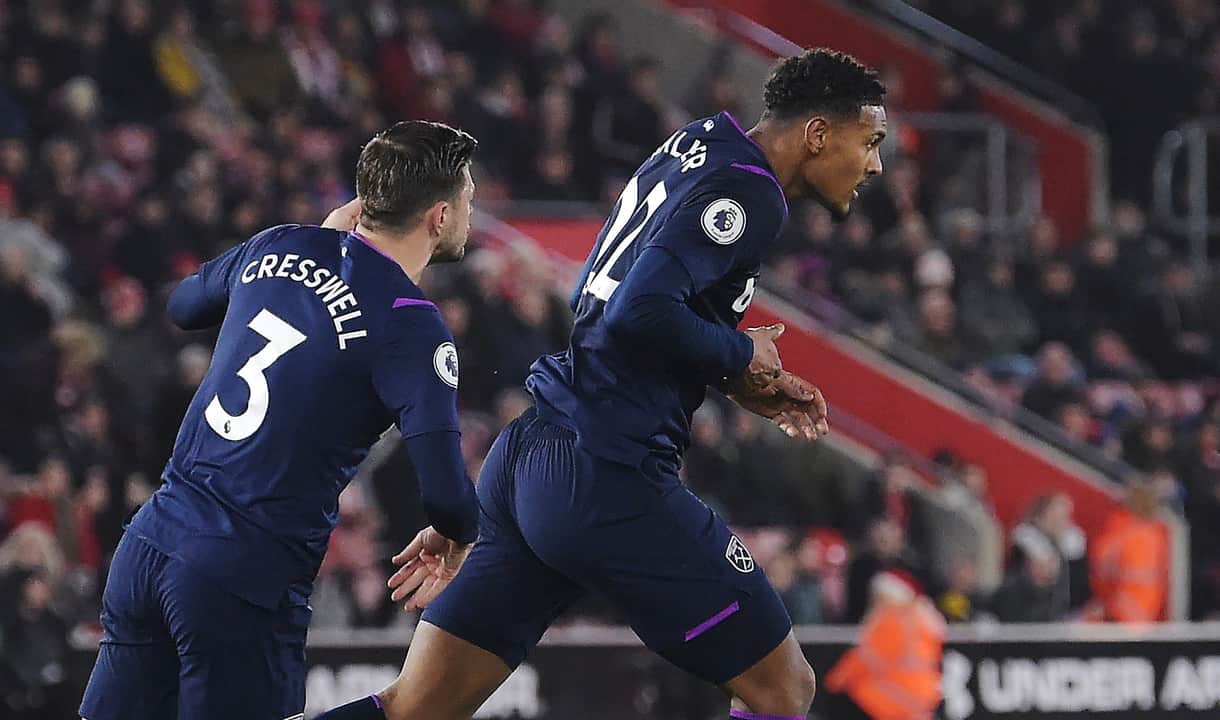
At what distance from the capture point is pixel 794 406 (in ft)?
16.2

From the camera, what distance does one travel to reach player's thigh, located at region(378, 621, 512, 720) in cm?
505

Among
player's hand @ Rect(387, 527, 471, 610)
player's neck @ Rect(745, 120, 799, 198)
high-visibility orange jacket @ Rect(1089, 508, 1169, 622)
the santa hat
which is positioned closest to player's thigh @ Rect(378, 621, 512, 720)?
player's hand @ Rect(387, 527, 471, 610)

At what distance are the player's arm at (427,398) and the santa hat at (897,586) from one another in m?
6.68

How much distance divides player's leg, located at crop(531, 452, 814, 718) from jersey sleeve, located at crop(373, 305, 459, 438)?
567 millimetres

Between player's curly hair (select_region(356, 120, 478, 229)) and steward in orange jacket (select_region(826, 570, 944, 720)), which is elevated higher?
player's curly hair (select_region(356, 120, 478, 229))

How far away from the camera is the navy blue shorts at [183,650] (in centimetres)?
439

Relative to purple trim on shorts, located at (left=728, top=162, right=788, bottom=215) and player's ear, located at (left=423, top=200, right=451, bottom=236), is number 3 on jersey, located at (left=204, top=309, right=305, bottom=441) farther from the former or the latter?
purple trim on shorts, located at (left=728, top=162, right=788, bottom=215)

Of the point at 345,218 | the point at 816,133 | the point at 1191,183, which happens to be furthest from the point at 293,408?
the point at 1191,183

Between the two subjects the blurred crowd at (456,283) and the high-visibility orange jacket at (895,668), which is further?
the blurred crowd at (456,283)

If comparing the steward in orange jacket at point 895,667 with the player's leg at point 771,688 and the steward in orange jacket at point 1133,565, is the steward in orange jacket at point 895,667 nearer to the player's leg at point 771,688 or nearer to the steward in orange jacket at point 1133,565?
the steward in orange jacket at point 1133,565

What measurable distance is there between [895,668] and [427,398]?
6.18 meters

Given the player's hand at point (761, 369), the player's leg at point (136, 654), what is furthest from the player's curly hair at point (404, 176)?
the player's leg at point (136, 654)

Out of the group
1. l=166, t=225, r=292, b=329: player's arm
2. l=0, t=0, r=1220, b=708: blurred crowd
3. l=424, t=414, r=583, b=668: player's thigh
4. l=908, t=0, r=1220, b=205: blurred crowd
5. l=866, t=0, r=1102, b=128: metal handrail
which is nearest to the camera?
l=166, t=225, r=292, b=329: player's arm

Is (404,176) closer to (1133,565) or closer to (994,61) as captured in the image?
(1133,565)
